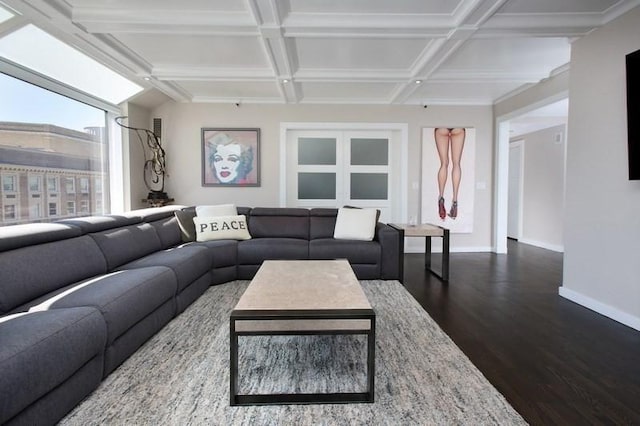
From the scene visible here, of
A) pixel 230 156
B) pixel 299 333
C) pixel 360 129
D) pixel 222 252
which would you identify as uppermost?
pixel 360 129

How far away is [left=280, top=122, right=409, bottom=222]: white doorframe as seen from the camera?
5.30 meters

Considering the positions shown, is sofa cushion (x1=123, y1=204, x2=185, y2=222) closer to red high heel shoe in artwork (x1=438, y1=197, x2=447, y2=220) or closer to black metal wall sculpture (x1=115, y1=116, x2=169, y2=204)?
black metal wall sculpture (x1=115, y1=116, x2=169, y2=204)

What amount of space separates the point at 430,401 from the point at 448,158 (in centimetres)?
450

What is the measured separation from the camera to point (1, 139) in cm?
286

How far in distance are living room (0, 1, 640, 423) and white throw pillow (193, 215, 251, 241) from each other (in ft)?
4.57

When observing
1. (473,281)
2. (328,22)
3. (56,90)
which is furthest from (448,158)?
(56,90)

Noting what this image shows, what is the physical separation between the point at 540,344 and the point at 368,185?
11.8 ft

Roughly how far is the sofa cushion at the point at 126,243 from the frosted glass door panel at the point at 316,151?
110 inches

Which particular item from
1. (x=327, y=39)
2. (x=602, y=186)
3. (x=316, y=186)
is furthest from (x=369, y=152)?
(x=602, y=186)

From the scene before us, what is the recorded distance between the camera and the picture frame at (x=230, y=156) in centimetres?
527

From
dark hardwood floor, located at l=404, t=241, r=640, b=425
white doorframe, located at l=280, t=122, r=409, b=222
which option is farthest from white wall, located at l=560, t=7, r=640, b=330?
white doorframe, located at l=280, t=122, r=409, b=222

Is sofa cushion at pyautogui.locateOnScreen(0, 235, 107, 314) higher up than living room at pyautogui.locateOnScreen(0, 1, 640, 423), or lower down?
lower down

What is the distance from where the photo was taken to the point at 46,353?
1330 mm

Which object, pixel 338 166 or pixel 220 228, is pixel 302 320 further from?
pixel 338 166
